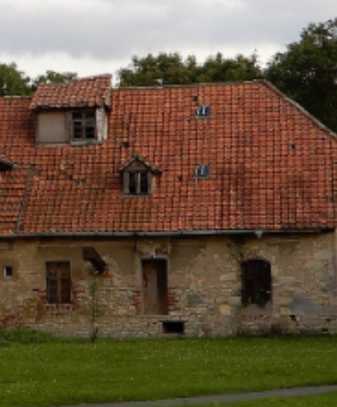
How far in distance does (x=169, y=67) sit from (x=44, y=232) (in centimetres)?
2386

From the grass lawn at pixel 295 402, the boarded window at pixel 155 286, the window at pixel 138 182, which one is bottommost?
the grass lawn at pixel 295 402

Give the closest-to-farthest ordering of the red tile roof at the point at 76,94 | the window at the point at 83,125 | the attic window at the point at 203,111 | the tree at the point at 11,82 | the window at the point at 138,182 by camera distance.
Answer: the window at the point at 138,182, the red tile roof at the point at 76,94, the window at the point at 83,125, the attic window at the point at 203,111, the tree at the point at 11,82

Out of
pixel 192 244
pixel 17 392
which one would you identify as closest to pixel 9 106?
pixel 192 244

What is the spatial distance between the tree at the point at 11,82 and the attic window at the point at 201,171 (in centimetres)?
2576

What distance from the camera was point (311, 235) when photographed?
28016 millimetres

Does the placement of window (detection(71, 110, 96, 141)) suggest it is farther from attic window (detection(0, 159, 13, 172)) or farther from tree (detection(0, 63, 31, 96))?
tree (detection(0, 63, 31, 96))

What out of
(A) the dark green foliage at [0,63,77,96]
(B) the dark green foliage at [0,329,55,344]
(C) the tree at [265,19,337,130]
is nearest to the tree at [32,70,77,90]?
(A) the dark green foliage at [0,63,77,96]

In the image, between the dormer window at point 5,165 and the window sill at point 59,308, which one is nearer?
the window sill at point 59,308

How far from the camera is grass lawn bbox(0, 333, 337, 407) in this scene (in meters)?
18.5

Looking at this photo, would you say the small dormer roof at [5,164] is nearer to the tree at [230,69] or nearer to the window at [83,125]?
the window at [83,125]

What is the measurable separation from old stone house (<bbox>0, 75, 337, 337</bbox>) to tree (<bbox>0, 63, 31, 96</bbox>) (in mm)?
23629

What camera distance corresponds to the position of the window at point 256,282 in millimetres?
28453

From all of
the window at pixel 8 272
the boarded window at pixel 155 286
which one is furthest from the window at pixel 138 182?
the window at pixel 8 272

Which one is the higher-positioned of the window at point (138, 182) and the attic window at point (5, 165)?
the attic window at point (5, 165)
